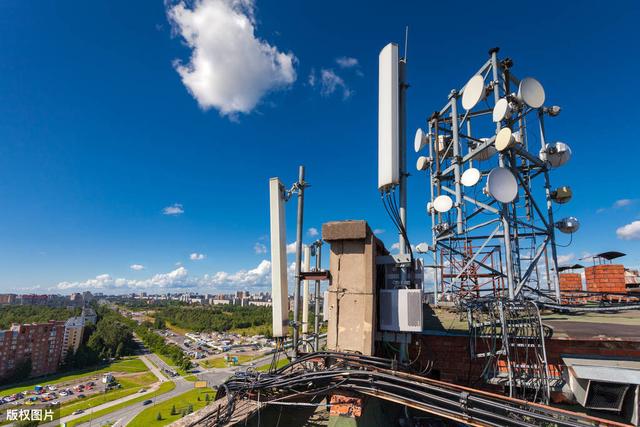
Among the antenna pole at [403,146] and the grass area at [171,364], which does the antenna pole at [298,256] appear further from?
the grass area at [171,364]

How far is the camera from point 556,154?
364 inches

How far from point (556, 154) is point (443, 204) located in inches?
139

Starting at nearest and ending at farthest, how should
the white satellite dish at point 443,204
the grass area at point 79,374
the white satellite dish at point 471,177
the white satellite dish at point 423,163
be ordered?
the white satellite dish at point 471,177 → the white satellite dish at point 443,204 → the white satellite dish at point 423,163 → the grass area at point 79,374

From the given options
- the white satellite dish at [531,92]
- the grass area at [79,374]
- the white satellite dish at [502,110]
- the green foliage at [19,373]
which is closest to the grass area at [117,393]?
the grass area at [79,374]

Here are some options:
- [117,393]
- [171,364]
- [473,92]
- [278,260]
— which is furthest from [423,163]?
[171,364]

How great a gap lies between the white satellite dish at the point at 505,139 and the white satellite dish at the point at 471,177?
1.76 m

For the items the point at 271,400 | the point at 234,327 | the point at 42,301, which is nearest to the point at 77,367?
the point at 234,327

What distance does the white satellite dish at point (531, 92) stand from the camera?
8523mm

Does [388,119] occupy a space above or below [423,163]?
below

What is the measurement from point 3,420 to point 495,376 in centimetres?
5817

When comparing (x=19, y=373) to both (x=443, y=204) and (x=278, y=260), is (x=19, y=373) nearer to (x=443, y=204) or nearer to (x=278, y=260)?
(x=278, y=260)

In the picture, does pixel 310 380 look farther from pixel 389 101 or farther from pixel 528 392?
pixel 389 101

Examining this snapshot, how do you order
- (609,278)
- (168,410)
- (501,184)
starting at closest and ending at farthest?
1. (501,184)
2. (609,278)
3. (168,410)

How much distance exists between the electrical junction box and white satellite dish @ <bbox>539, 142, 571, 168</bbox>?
8.43 m
